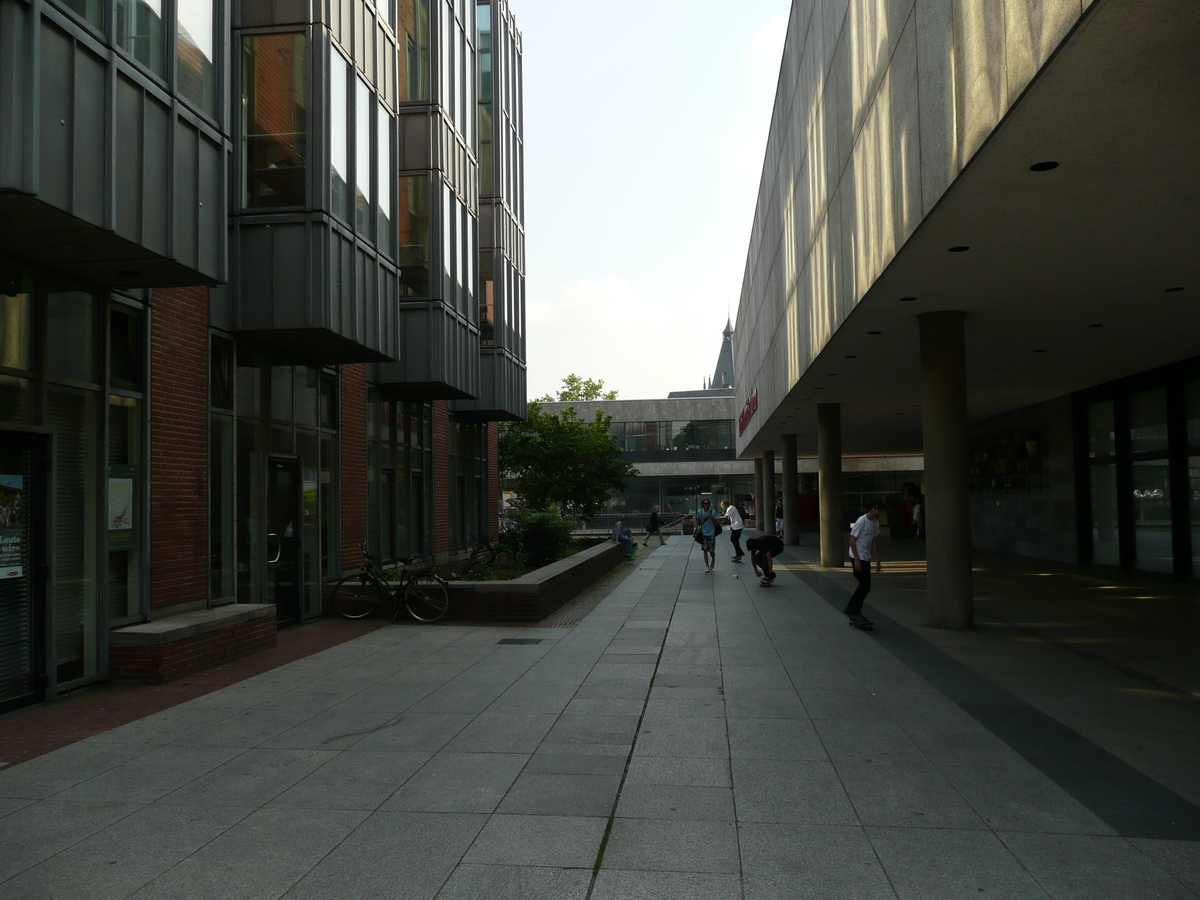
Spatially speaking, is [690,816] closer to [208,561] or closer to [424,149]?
[208,561]

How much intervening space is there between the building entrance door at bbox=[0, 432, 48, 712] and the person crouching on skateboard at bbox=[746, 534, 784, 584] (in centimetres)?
1422

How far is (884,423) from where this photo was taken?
3152 cm

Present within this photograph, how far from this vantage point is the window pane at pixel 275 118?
12.5 m

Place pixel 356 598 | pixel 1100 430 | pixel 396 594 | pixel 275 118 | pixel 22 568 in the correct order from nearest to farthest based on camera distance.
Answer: pixel 22 568
pixel 275 118
pixel 396 594
pixel 356 598
pixel 1100 430

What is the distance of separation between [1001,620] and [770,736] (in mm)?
7904

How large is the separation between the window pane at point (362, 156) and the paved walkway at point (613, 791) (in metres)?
6.90

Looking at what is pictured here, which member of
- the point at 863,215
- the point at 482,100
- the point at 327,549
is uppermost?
the point at 482,100

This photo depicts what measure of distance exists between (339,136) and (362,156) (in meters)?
1.00

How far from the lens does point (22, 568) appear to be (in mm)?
8266

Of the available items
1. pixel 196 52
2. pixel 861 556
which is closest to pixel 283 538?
pixel 196 52

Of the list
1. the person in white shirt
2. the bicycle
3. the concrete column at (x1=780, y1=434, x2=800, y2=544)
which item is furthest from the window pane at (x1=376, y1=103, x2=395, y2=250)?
the concrete column at (x1=780, y1=434, x2=800, y2=544)

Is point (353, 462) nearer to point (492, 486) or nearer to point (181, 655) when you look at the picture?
point (181, 655)

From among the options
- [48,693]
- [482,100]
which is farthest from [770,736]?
[482,100]

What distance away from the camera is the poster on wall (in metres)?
8.03
